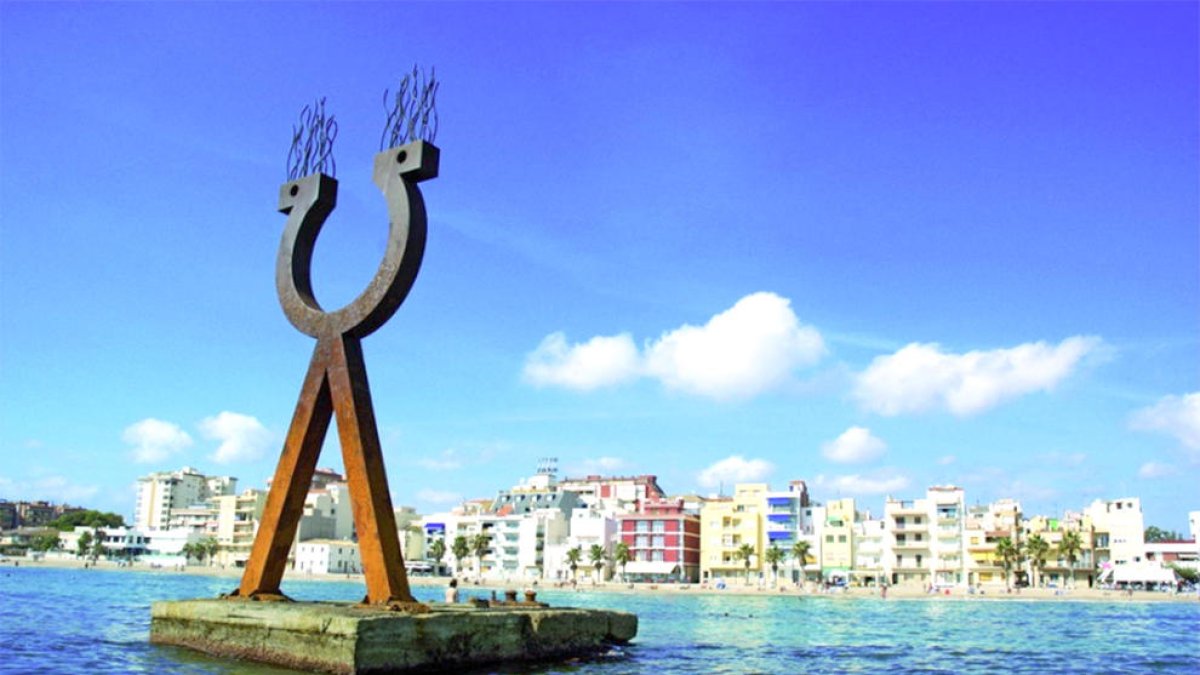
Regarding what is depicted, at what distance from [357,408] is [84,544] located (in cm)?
14032

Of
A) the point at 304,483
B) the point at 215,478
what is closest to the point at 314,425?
the point at 304,483

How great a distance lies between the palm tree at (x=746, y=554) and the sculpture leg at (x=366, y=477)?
276 feet

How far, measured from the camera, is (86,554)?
147 m

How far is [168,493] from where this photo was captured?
598 ft

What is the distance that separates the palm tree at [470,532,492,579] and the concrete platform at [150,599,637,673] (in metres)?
93.3

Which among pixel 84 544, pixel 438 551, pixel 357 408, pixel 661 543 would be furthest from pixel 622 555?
pixel 357 408

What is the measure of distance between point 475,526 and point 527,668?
4133 inches

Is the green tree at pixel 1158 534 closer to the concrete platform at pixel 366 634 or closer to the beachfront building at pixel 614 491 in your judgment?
the beachfront building at pixel 614 491

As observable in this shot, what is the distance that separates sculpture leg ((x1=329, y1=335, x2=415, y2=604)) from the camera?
2158 cm

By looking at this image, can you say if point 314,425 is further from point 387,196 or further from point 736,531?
point 736,531

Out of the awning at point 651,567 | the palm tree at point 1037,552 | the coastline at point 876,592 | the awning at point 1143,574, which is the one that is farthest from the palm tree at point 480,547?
the awning at point 1143,574

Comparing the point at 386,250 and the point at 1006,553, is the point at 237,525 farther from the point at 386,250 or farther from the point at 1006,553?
the point at 386,250

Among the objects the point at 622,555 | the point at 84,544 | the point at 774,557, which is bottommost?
the point at 84,544

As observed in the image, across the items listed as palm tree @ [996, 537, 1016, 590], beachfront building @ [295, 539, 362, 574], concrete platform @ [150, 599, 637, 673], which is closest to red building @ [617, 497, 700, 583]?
palm tree @ [996, 537, 1016, 590]
